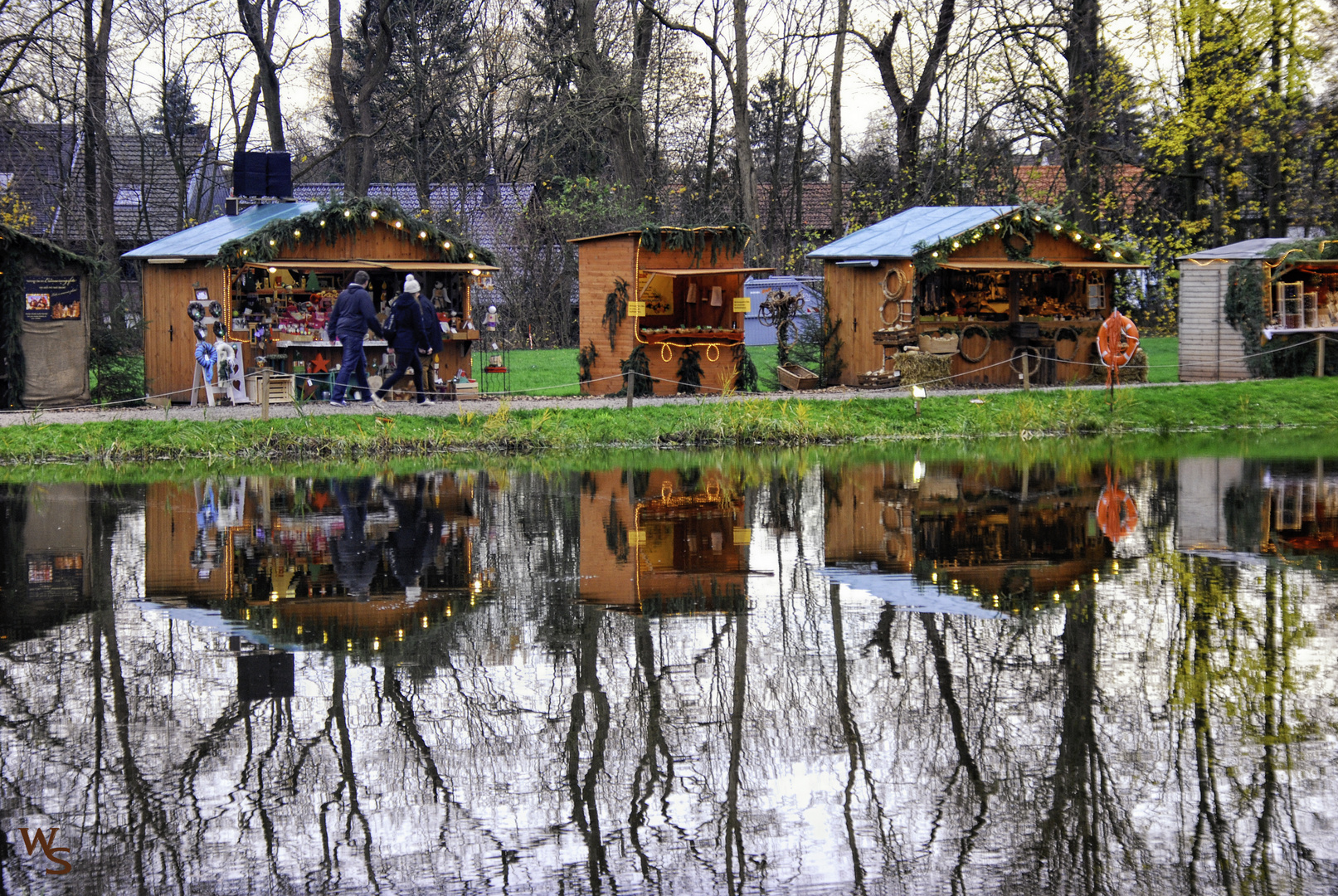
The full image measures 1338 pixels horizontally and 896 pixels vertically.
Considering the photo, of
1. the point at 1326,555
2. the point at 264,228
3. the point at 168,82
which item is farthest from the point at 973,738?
the point at 168,82

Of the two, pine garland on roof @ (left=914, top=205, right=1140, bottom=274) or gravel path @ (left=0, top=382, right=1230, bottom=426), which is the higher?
pine garland on roof @ (left=914, top=205, right=1140, bottom=274)

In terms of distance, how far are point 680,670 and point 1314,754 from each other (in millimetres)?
3182

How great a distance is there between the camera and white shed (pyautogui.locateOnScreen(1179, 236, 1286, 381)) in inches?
1167

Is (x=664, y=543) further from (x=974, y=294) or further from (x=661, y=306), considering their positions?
(x=974, y=294)

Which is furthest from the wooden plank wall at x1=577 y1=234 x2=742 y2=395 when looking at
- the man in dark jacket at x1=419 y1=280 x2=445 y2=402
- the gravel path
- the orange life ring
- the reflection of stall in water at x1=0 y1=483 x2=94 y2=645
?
the reflection of stall in water at x1=0 y1=483 x2=94 y2=645

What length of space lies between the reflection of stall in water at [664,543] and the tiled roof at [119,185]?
20140mm

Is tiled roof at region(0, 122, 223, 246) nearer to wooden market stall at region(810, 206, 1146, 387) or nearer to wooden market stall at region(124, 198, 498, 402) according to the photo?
wooden market stall at region(124, 198, 498, 402)

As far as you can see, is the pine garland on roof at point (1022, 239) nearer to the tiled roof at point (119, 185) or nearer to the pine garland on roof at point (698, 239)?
the pine garland on roof at point (698, 239)

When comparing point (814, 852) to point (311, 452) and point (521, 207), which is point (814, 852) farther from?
point (521, 207)

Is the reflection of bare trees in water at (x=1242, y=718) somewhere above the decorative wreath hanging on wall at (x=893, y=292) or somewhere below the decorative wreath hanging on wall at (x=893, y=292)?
below

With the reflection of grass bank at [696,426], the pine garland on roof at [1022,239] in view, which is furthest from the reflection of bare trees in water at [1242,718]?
the pine garland on roof at [1022,239]

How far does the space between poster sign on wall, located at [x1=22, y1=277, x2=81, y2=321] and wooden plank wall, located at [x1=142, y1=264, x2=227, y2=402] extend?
1.23 metres

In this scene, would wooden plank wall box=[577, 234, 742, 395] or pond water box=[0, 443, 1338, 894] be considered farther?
wooden plank wall box=[577, 234, 742, 395]

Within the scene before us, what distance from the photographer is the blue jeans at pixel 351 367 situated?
938 inches
